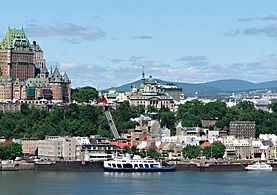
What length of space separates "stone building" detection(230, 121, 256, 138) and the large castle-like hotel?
17.7 meters

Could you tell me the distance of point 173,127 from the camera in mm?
112688

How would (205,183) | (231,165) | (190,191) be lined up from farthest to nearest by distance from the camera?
(231,165)
(205,183)
(190,191)

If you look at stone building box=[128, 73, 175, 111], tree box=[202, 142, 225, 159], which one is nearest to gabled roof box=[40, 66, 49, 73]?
stone building box=[128, 73, 175, 111]

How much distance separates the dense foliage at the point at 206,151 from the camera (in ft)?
310

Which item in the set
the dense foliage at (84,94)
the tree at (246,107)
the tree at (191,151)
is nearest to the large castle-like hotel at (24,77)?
the dense foliage at (84,94)

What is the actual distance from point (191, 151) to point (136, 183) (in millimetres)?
25226

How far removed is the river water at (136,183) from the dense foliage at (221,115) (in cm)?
3026

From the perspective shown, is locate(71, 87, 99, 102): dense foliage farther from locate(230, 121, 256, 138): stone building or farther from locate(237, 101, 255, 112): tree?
locate(230, 121, 256, 138): stone building

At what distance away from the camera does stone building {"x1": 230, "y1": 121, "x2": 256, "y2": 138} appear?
108 metres

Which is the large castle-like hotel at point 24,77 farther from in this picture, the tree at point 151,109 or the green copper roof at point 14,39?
the tree at point 151,109

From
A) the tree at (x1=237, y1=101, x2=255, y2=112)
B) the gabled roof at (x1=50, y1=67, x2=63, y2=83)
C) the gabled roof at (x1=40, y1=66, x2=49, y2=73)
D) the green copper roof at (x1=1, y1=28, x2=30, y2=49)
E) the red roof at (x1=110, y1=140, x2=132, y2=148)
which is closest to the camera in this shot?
the red roof at (x1=110, y1=140, x2=132, y2=148)

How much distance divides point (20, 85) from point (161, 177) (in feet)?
132

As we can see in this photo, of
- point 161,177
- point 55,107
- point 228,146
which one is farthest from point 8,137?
point 161,177

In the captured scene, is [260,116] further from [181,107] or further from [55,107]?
[55,107]
